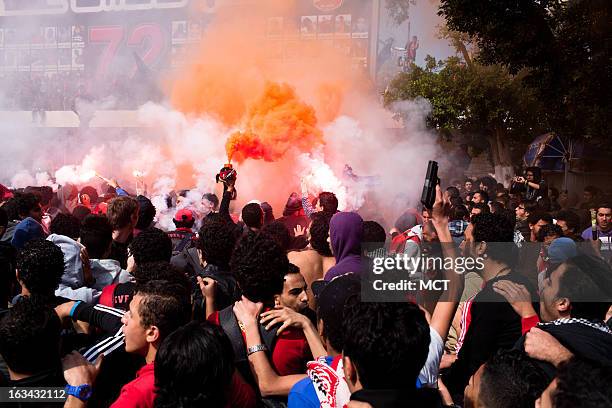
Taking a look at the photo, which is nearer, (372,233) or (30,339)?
(30,339)

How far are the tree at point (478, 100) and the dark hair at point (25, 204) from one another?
600 inches

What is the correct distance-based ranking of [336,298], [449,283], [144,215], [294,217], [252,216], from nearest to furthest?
[336,298] → [449,283] → [144,215] → [252,216] → [294,217]

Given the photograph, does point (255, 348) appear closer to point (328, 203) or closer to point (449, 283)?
point (449, 283)

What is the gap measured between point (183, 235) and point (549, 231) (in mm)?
3576

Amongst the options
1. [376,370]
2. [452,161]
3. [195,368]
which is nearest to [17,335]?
[195,368]

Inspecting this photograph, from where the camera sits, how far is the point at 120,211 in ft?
16.5

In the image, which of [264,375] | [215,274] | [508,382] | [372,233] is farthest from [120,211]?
[508,382]

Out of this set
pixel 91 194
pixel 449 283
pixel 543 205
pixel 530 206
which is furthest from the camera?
pixel 91 194


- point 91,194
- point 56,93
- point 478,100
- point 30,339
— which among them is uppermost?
point 56,93

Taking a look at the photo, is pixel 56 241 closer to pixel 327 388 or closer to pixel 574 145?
pixel 327 388

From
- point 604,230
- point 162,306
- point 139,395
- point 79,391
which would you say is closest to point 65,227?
point 162,306

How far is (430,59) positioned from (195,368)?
20.4 m

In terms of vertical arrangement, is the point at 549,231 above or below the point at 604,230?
above

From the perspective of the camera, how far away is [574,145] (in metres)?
16.4
